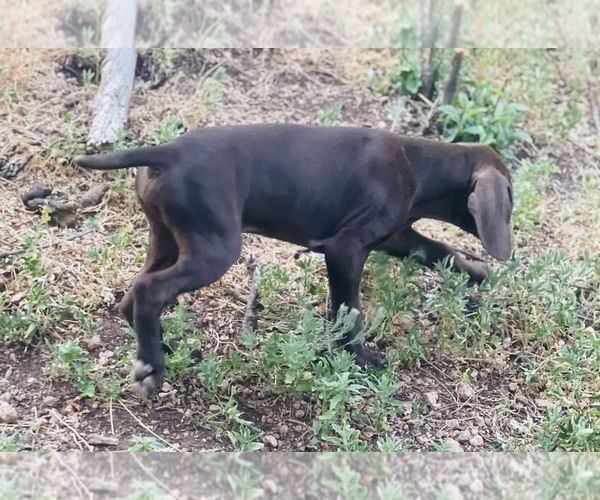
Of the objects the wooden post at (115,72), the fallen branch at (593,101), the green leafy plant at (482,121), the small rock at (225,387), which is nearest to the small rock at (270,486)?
the small rock at (225,387)

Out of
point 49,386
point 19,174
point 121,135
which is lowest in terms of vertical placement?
point 49,386

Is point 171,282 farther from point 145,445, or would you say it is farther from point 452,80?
point 452,80

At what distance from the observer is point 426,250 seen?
4.21m

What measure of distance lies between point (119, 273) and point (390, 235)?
129cm

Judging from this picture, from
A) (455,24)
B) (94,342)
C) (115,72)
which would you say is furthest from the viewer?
(115,72)

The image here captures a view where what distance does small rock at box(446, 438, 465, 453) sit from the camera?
3303 mm

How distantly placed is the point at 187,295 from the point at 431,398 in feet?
4.04

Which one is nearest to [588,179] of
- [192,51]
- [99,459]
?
[192,51]

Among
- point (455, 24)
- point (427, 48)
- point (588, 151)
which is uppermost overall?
point (455, 24)

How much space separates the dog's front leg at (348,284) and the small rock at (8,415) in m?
1.35

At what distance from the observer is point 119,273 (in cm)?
400

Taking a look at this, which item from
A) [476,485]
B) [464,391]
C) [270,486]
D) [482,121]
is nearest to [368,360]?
[464,391]

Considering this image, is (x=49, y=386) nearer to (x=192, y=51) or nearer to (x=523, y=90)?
(x=192, y=51)

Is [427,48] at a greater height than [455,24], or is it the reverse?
[455,24]
